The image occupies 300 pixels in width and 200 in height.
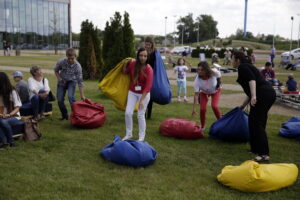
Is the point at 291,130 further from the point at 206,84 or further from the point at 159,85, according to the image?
the point at 159,85

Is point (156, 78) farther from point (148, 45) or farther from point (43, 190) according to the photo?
point (43, 190)

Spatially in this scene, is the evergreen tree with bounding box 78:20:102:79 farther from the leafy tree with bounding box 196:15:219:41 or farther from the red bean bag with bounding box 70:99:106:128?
the leafy tree with bounding box 196:15:219:41

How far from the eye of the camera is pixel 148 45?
712 cm

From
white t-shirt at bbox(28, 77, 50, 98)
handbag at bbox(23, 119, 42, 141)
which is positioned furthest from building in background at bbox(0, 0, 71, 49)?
handbag at bbox(23, 119, 42, 141)

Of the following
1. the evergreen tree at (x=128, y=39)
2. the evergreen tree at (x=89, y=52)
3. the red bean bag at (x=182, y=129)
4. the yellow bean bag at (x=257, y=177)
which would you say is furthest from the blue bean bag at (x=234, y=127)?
the evergreen tree at (x=89, y=52)

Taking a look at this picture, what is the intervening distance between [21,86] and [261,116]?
4919 mm

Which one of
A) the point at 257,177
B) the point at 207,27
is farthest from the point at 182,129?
the point at 207,27

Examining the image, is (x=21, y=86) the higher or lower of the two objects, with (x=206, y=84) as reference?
lower

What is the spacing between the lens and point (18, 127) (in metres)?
6.13

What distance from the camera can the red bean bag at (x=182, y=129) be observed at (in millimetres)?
6422

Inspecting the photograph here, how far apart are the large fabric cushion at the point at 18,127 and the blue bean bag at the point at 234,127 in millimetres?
3637

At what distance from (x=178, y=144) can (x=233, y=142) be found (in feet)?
3.54

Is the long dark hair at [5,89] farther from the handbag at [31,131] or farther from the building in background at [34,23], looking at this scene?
the building in background at [34,23]

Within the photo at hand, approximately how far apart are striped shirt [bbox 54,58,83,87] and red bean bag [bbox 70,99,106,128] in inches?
23.3
